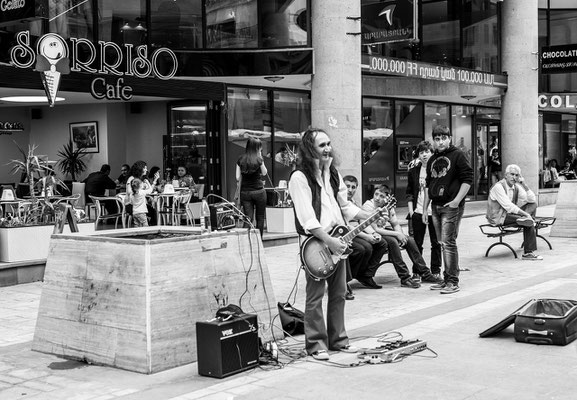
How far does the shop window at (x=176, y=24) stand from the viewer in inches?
705

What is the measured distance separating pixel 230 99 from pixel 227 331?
43.4ft

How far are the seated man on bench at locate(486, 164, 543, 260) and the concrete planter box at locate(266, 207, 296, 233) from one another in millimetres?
4143

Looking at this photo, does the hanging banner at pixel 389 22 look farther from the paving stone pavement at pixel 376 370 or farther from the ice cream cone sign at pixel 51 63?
the paving stone pavement at pixel 376 370

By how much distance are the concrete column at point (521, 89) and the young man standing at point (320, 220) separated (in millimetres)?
17518

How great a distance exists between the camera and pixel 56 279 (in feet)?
22.7

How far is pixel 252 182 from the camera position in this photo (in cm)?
1312

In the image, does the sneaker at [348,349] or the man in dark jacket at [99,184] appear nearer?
the sneaker at [348,349]

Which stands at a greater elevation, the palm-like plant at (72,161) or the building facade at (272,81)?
the building facade at (272,81)

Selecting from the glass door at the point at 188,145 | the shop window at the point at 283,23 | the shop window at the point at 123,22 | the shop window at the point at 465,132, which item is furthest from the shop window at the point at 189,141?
the shop window at the point at 465,132

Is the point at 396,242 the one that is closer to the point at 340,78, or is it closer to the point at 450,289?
the point at 450,289

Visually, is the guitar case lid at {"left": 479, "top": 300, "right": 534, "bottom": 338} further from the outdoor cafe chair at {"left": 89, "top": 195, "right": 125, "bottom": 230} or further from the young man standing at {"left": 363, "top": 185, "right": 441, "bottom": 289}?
the outdoor cafe chair at {"left": 89, "top": 195, "right": 125, "bottom": 230}

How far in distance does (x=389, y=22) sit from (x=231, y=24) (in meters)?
3.80

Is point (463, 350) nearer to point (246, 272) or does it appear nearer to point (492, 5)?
point (246, 272)

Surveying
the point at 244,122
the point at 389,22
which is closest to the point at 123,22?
the point at 244,122
